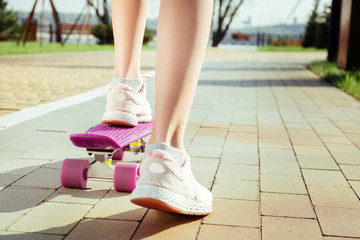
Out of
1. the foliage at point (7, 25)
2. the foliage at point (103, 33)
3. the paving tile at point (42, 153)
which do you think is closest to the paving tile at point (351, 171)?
the paving tile at point (42, 153)

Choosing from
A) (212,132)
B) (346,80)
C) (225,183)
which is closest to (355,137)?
(212,132)

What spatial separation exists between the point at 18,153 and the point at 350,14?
6271mm

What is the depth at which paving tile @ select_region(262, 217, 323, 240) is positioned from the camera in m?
1.65

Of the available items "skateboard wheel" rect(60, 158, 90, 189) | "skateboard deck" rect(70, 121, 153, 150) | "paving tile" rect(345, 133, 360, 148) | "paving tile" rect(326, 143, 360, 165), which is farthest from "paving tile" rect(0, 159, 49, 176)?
"paving tile" rect(345, 133, 360, 148)

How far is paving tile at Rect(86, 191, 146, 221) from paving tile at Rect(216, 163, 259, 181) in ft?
1.98

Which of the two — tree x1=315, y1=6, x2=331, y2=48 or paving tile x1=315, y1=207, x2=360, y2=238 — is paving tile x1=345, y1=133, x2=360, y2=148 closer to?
paving tile x1=315, y1=207, x2=360, y2=238

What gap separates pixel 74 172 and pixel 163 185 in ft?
1.92

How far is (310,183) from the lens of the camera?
7.58 ft

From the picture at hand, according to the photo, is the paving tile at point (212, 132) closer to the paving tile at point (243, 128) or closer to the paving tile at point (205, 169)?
the paving tile at point (243, 128)

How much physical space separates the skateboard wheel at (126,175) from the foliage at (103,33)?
22.6 meters

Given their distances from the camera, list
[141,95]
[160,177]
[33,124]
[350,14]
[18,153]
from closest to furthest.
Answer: [160,177] < [141,95] < [18,153] < [33,124] < [350,14]

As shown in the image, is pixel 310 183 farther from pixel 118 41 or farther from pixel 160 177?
pixel 118 41

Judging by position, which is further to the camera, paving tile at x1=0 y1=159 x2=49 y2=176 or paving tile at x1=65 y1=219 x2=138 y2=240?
paving tile at x1=0 y1=159 x2=49 y2=176

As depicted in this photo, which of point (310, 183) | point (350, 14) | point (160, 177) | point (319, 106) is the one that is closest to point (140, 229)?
point (160, 177)
